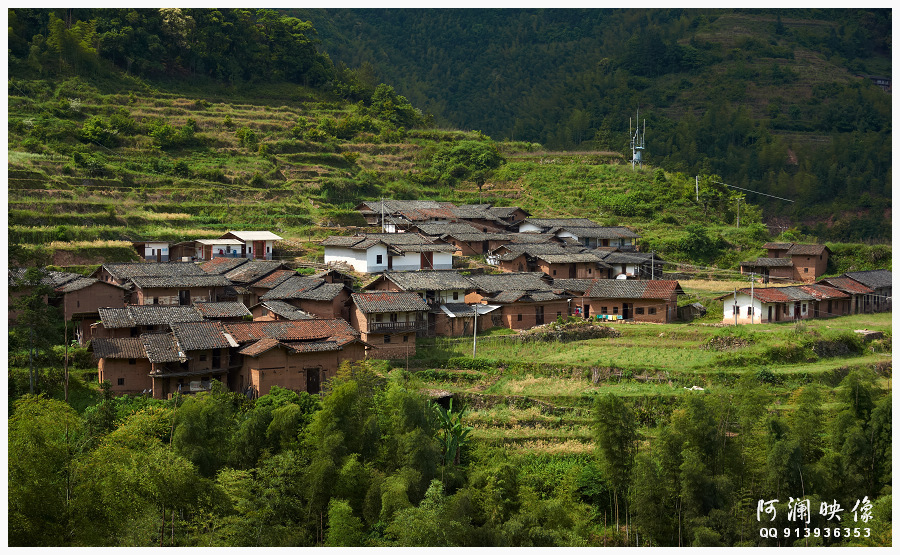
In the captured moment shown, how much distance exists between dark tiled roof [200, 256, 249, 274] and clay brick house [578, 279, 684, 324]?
1241 centimetres

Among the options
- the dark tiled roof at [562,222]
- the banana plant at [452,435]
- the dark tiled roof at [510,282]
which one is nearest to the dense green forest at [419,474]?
the banana plant at [452,435]

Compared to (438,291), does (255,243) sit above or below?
above

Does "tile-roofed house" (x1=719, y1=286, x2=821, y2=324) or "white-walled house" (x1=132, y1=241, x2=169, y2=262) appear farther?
"white-walled house" (x1=132, y1=241, x2=169, y2=262)

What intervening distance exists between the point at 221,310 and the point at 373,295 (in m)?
4.37

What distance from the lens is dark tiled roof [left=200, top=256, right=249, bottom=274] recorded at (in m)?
29.2

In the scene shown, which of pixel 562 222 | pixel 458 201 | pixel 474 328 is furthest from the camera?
pixel 458 201

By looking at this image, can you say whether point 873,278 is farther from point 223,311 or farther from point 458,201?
point 223,311

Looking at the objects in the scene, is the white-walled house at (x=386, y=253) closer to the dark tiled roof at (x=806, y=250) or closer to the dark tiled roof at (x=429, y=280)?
the dark tiled roof at (x=429, y=280)

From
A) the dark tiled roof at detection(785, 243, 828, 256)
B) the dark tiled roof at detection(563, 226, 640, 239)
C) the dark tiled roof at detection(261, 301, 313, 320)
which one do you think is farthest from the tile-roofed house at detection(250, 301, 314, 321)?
the dark tiled roof at detection(785, 243, 828, 256)

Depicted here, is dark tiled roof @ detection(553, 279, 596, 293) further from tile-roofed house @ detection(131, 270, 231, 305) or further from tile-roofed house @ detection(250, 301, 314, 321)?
tile-roofed house @ detection(131, 270, 231, 305)

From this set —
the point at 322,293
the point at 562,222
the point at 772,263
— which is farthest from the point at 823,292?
the point at 322,293

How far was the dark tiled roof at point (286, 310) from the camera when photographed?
2370 centimetres

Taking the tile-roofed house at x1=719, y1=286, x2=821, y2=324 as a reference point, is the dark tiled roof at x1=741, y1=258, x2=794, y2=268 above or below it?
above

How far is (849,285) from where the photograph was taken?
1203 inches
